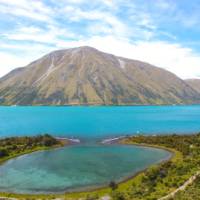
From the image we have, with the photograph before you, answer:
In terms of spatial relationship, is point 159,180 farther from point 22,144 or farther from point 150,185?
point 22,144

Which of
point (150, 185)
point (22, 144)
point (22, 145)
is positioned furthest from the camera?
point (22, 144)

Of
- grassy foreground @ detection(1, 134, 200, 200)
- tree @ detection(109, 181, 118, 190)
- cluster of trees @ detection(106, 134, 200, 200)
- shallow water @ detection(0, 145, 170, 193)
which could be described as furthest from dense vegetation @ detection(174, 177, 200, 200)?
shallow water @ detection(0, 145, 170, 193)

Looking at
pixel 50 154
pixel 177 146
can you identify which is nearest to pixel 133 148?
pixel 177 146

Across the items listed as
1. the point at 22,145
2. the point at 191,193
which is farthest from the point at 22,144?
the point at 191,193

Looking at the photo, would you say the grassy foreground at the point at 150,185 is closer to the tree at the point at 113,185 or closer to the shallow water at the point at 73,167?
the tree at the point at 113,185

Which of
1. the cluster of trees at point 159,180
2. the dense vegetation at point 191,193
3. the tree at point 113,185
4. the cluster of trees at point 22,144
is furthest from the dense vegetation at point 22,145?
the dense vegetation at point 191,193

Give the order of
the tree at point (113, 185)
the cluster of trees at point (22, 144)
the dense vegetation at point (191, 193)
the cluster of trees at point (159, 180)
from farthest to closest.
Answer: the cluster of trees at point (22, 144), the tree at point (113, 185), the cluster of trees at point (159, 180), the dense vegetation at point (191, 193)

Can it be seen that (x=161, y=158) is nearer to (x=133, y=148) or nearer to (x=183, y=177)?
(x=133, y=148)

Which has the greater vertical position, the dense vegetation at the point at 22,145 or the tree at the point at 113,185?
the dense vegetation at the point at 22,145
